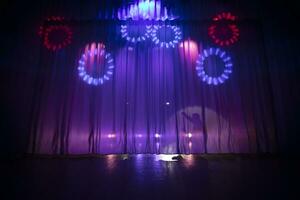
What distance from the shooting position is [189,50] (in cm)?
454

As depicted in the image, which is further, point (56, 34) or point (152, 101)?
point (56, 34)

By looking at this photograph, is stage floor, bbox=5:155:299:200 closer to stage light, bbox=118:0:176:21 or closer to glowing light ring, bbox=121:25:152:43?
glowing light ring, bbox=121:25:152:43

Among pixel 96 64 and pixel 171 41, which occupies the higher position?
pixel 171 41

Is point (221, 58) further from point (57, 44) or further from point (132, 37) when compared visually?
point (57, 44)

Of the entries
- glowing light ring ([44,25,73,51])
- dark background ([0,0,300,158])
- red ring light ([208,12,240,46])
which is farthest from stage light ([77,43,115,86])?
red ring light ([208,12,240,46])

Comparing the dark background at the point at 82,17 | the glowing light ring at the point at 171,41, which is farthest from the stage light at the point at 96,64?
the glowing light ring at the point at 171,41

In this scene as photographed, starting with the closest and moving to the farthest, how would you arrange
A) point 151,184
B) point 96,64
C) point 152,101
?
point 151,184, point 152,101, point 96,64

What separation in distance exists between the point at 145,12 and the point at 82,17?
107cm

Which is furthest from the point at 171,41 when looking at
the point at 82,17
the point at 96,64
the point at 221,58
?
the point at 82,17

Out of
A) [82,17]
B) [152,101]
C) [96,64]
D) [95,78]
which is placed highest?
[82,17]

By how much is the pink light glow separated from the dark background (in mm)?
456

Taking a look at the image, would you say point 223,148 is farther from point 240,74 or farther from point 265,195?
point 265,195

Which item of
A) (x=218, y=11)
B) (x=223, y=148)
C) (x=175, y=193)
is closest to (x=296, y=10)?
(x=218, y=11)

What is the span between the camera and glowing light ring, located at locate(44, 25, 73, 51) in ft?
14.9
